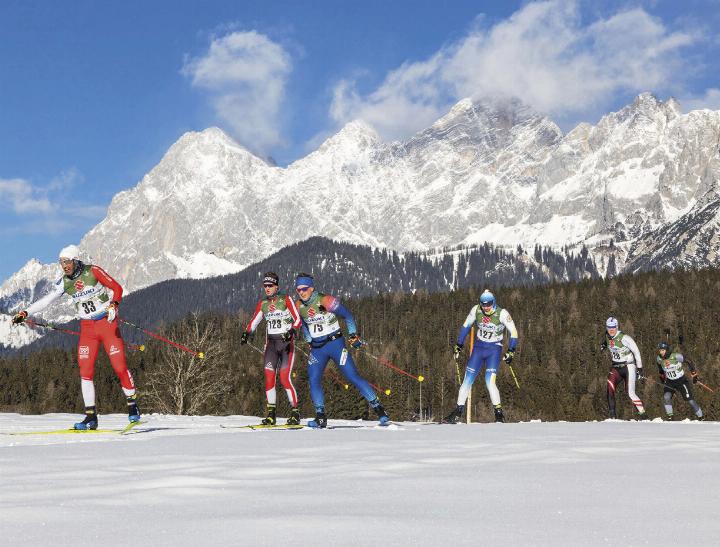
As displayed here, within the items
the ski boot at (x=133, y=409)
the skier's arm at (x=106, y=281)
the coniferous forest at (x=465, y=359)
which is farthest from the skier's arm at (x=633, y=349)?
the coniferous forest at (x=465, y=359)

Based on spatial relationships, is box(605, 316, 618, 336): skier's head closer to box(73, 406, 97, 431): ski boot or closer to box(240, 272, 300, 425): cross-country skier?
box(240, 272, 300, 425): cross-country skier

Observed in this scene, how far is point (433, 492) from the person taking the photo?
5812mm

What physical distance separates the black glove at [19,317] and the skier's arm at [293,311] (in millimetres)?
4854

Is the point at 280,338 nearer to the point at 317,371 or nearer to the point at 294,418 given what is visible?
the point at 317,371

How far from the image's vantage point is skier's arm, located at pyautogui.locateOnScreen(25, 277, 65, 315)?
14572 millimetres

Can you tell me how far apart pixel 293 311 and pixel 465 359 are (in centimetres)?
10043

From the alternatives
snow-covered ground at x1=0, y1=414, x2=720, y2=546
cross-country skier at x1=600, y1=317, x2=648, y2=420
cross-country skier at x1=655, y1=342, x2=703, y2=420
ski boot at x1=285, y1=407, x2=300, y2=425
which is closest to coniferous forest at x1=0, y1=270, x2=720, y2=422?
cross-country skier at x1=655, y1=342, x2=703, y2=420

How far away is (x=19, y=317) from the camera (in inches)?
566

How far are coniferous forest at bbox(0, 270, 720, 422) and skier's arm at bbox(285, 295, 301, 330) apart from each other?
116ft

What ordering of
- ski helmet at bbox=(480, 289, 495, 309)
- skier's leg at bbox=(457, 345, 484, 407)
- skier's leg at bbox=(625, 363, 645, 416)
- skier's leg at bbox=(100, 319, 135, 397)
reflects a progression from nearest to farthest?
skier's leg at bbox=(100, 319, 135, 397) → ski helmet at bbox=(480, 289, 495, 309) → skier's leg at bbox=(457, 345, 484, 407) → skier's leg at bbox=(625, 363, 645, 416)

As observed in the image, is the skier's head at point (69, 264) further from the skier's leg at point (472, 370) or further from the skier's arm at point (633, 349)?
the skier's arm at point (633, 349)

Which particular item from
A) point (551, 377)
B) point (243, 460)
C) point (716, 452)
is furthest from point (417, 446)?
point (551, 377)

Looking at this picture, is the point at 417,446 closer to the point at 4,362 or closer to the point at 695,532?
the point at 695,532

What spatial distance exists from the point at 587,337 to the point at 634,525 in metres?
116
